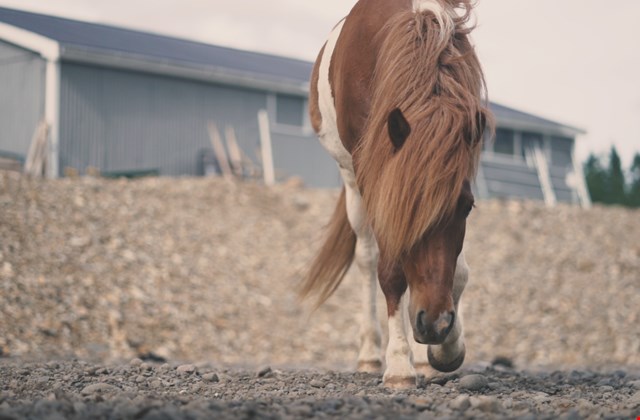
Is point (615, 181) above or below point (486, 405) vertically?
above

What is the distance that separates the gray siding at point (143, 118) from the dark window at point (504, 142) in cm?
852

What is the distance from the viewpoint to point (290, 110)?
2106cm

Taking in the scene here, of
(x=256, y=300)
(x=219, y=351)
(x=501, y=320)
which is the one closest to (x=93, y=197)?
(x=256, y=300)

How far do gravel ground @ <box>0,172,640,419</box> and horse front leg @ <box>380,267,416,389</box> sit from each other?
1.97 feet

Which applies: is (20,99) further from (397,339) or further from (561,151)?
(561,151)

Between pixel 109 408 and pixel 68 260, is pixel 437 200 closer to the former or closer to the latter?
pixel 109 408

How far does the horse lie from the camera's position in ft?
12.0

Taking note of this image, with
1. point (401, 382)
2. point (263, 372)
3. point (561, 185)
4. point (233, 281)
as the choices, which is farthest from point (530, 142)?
point (401, 382)

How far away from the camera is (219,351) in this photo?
10016 mm

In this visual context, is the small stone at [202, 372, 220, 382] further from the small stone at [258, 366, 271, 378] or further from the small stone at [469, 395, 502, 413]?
the small stone at [469, 395, 502, 413]

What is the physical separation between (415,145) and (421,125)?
104 mm

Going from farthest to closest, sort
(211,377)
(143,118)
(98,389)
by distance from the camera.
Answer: (143,118), (211,377), (98,389)

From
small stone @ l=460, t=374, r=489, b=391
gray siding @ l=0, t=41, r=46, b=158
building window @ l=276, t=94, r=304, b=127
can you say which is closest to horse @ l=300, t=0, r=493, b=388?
small stone @ l=460, t=374, r=489, b=391

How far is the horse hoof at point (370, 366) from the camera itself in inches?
216
